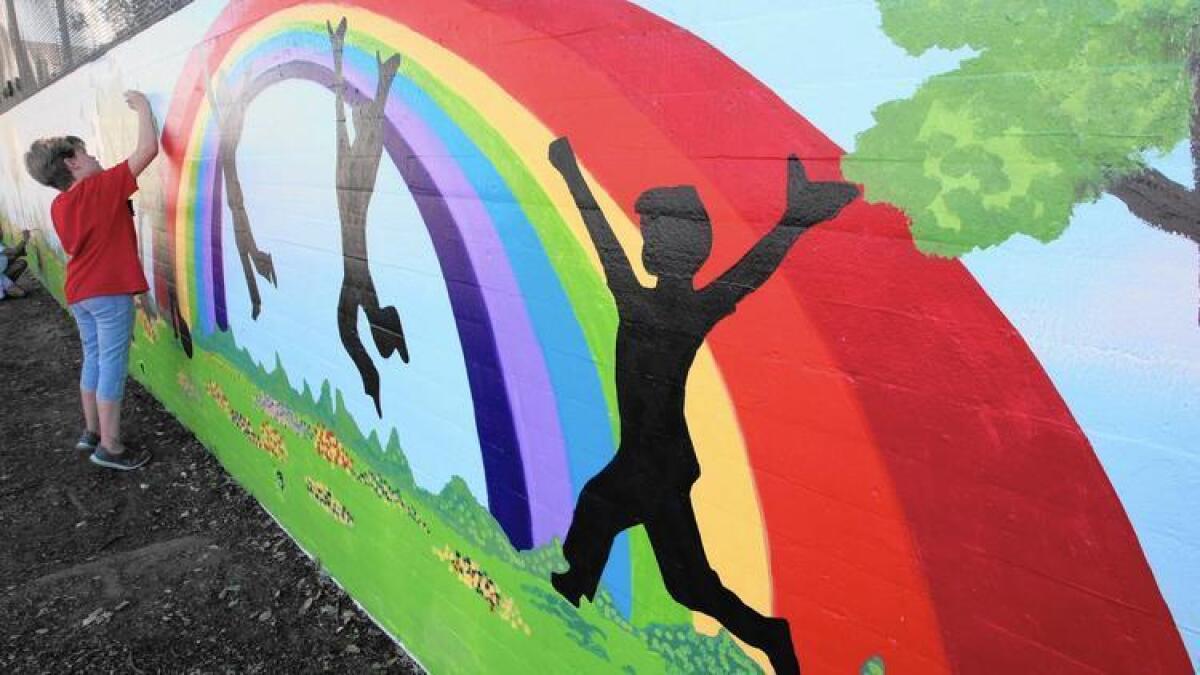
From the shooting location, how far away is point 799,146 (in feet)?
4.86

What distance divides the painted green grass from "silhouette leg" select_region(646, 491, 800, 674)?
6cm

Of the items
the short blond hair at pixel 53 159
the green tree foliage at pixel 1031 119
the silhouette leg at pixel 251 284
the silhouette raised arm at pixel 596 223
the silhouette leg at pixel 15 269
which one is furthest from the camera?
the silhouette leg at pixel 15 269

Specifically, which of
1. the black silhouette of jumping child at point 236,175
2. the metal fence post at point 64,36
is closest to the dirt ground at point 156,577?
the black silhouette of jumping child at point 236,175

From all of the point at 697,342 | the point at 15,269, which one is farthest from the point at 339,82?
the point at 15,269

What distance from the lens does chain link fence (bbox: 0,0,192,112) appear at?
5207mm

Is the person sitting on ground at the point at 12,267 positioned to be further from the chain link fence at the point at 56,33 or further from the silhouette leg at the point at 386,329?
Answer: the silhouette leg at the point at 386,329

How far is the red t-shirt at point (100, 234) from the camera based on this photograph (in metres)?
4.79

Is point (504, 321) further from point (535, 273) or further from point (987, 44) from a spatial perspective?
point (987, 44)

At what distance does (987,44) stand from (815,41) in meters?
0.31

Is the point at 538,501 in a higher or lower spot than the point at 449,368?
lower

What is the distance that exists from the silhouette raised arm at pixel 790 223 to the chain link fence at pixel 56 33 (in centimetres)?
384

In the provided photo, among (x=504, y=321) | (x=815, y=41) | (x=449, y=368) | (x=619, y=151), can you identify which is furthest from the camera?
(x=449, y=368)

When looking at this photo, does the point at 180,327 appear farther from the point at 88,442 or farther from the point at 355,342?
the point at 355,342

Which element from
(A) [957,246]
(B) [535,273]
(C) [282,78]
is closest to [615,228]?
(B) [535,273]
